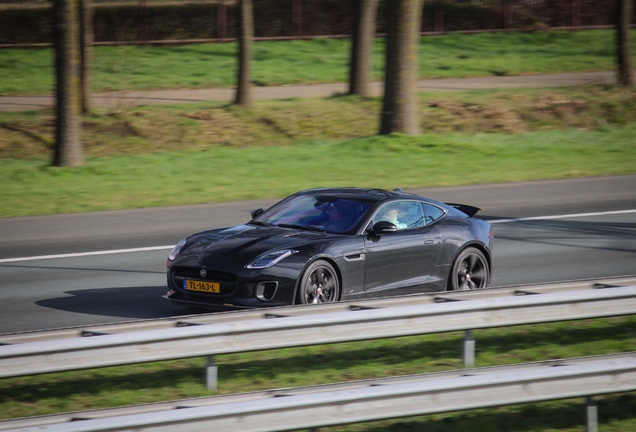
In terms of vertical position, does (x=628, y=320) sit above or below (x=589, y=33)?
below

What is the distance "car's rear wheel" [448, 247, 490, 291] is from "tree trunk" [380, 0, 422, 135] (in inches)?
521

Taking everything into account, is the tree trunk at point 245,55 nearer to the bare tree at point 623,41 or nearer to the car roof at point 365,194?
the bare tree at point 623,41

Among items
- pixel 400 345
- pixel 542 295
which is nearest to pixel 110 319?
pixel 400 345

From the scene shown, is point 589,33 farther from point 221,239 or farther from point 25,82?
point 221,239

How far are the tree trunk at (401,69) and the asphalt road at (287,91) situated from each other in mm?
5968

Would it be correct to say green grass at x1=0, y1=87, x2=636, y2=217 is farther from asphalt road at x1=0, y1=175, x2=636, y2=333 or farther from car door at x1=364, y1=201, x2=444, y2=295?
car door at x1=364, y1=201, x2=444, y2=295

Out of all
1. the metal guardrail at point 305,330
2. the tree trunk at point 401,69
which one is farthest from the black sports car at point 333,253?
the tree trunk at point 401,69

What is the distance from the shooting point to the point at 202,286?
8.96m

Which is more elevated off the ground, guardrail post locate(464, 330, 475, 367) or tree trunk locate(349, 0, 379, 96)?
tree trunk locate(349, 0, 379, 96)

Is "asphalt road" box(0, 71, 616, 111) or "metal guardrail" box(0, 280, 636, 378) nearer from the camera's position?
"metal guardrail" box(0, 280, 636, 378)

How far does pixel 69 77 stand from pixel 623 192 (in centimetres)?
1253

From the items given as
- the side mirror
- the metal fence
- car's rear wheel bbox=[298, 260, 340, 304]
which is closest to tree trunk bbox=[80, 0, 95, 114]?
the metal fence

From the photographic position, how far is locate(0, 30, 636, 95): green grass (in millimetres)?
33219

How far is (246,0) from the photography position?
2462 centimetres
